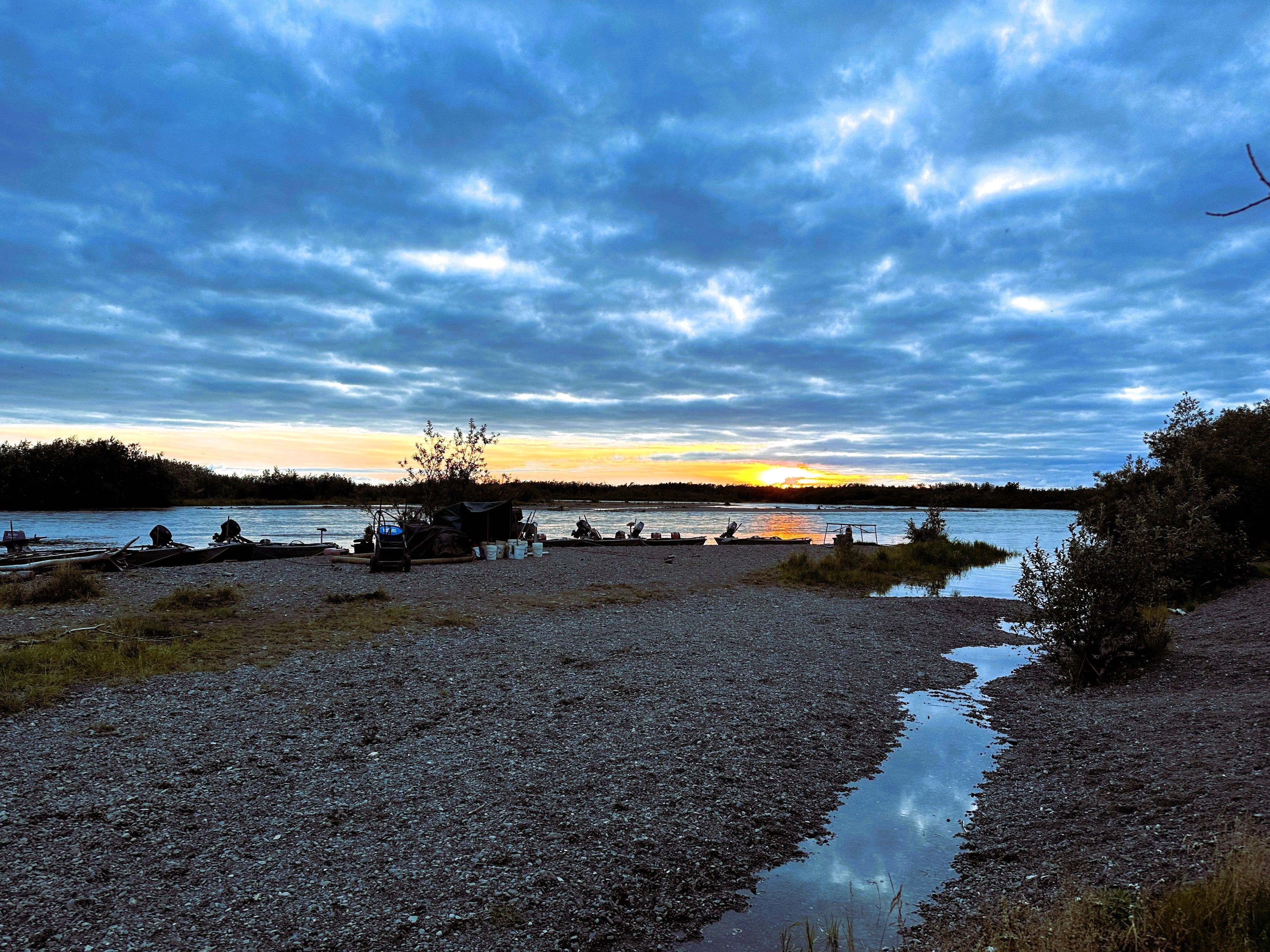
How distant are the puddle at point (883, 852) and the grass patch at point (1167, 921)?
1.07 m

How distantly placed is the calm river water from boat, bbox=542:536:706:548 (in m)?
3.36

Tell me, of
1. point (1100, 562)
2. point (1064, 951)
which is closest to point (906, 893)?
point (1064, 951)

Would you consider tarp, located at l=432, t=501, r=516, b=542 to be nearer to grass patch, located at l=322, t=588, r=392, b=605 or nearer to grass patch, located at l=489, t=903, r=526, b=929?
grass patch, located at l=322, t=588, r=392, b=605

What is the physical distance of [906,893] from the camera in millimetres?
5789

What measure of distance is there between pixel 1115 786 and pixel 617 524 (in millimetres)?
59850

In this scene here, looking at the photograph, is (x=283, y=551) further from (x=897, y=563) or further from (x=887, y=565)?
(x=897, y=563)

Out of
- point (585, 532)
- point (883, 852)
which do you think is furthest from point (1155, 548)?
point (585, 532)

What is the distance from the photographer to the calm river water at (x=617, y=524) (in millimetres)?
41469

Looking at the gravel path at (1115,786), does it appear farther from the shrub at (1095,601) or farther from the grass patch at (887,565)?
the grass patch at (887,565)

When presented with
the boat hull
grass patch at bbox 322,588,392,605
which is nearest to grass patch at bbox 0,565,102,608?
grass patch at bbox 322,588,392,605

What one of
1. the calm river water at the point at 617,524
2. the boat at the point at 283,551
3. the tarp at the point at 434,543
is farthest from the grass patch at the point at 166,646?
the calm river water at the point at 617,524

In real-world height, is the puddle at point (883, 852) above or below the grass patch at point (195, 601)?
below

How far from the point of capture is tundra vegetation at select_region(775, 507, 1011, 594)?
2728cm

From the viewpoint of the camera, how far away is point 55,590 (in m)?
18.3
